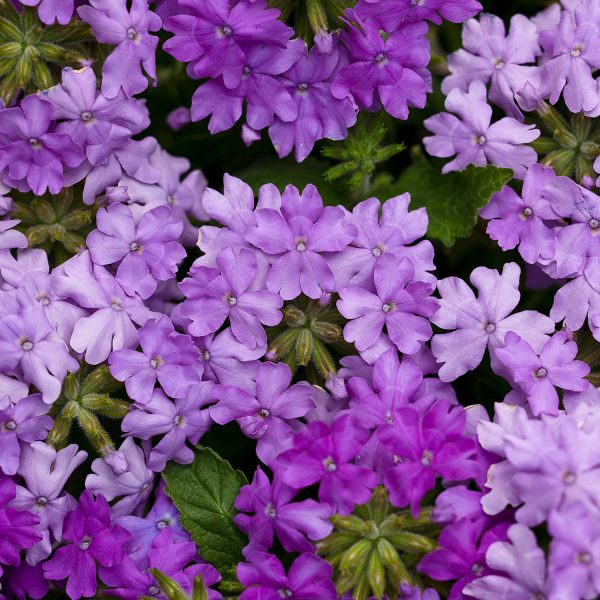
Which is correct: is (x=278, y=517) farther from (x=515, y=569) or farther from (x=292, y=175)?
(x=292, y=175)

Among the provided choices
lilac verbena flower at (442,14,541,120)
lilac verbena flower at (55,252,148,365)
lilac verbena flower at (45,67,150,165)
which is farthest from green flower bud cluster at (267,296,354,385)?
lilac verbena flower at (442,14,541,120)

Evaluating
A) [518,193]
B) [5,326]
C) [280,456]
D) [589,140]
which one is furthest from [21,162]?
[589,140]

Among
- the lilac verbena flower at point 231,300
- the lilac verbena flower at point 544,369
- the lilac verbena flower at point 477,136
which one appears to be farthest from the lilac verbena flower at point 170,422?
the lilac verbena flower at point 477,136

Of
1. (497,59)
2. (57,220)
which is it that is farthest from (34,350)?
(497,59)

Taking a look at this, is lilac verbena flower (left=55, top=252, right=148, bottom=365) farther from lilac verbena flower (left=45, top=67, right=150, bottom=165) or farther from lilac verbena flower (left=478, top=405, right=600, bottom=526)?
lilac verbena flower (left=478, top=405, right=600, bottom=526)

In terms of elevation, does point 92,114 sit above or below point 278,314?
above

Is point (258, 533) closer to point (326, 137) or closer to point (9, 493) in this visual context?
point (9, 493)
